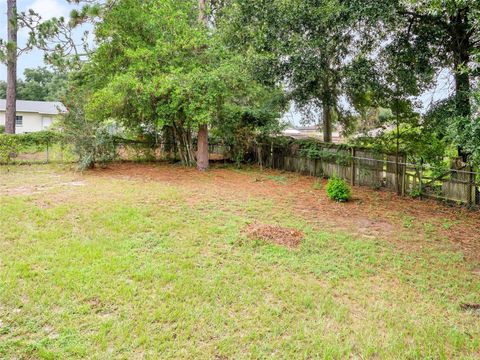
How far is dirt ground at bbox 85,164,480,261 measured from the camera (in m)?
5.28

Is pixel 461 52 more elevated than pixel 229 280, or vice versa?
pixel 461 52

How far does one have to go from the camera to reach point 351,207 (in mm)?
6887

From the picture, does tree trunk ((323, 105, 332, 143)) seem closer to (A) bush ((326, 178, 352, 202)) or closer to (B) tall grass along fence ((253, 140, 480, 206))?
(B) tall grass along fence ((253, 140, 480, 206))

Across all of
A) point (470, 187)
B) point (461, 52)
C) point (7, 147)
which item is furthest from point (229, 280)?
point (7, 147)

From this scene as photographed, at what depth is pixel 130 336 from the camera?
263cm

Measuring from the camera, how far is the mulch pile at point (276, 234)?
4754mm

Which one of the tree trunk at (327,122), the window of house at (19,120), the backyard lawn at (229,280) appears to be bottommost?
the backyard lawn at (229,280)

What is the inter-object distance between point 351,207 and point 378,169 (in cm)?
222

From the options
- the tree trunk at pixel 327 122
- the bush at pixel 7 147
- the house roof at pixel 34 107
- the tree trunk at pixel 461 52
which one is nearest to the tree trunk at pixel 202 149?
the tree trunk at pixel 327 122

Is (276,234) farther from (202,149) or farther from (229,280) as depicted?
(202,149)

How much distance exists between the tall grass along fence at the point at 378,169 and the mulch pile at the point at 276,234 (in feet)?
11.0

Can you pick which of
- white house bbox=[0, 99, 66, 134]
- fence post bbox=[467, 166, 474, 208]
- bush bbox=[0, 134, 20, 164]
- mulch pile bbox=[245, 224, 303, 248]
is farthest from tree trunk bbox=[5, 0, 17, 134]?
fence post bbox=[467, 166, 474, 208]

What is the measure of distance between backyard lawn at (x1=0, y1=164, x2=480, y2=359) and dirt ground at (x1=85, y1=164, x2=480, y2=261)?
0.18 feet

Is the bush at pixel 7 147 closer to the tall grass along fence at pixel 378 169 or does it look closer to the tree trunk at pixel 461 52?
the tall grass along fence at pixel 378 169
